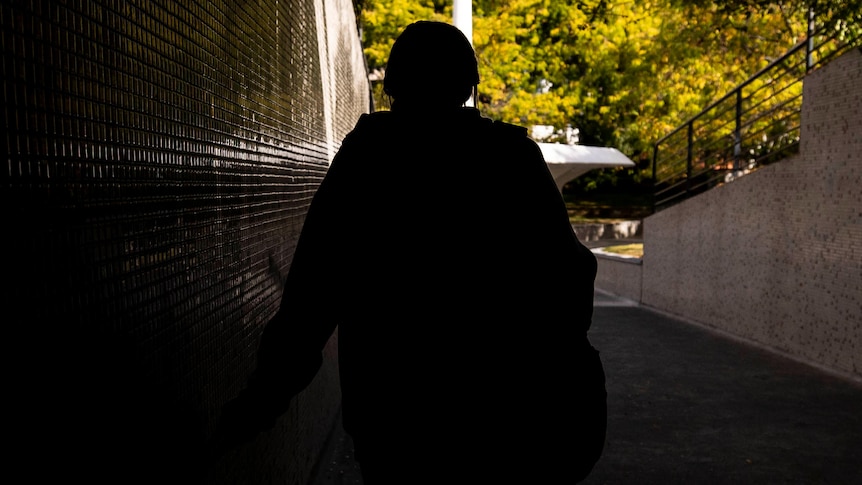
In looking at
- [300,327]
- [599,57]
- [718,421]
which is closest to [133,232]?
[300,327]

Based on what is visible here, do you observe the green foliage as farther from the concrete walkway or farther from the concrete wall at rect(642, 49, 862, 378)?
the concrete walkway

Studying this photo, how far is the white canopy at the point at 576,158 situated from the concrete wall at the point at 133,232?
17.3m

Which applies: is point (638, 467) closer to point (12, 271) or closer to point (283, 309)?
point (283, 309)

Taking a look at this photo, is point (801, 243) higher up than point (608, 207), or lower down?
higher up

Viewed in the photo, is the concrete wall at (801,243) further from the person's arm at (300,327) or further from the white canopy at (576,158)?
the white canopy at (576,158)

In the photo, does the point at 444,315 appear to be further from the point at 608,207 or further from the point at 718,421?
the point at 608,207

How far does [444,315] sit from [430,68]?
0.58 meters

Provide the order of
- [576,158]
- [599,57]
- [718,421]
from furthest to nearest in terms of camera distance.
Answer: [599,57] < [576,158] < [718,421]

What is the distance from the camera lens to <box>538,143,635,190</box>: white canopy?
2072 cm

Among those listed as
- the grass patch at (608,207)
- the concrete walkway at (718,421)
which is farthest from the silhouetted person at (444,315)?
the grass patch at (608,207)

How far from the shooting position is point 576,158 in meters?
21.1

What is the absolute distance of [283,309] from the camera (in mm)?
2086

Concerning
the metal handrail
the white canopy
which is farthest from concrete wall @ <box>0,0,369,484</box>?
the white canopy

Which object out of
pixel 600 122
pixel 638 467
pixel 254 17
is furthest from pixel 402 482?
pixel 600 122
